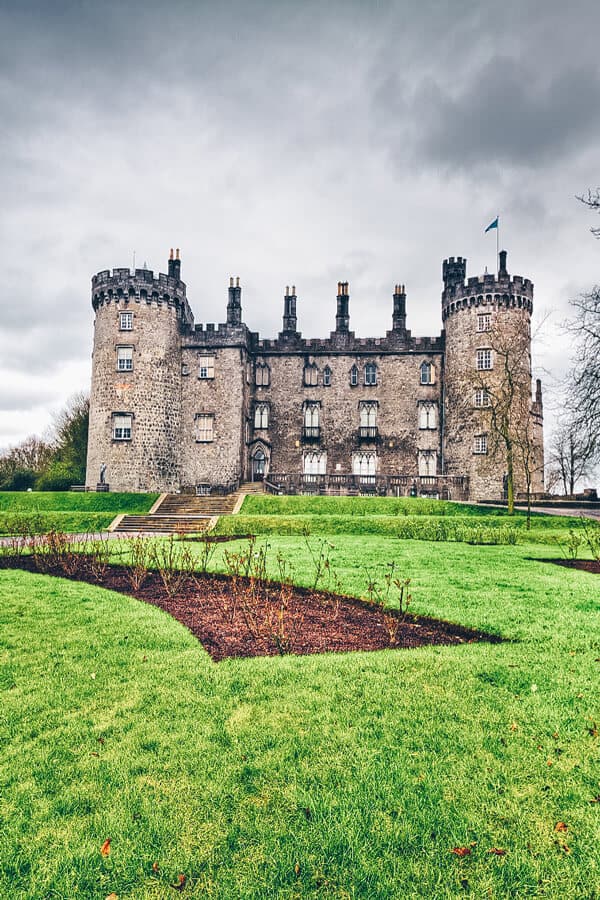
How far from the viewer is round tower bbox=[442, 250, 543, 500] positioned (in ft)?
125

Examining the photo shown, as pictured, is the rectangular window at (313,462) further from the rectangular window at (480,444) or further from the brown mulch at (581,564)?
the brown mulch at (581,564)

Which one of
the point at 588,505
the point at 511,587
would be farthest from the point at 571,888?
the point at 588,505

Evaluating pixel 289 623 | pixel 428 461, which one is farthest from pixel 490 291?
pixel 289 623

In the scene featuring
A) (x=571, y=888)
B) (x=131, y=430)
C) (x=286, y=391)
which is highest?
(x=286, y=391)

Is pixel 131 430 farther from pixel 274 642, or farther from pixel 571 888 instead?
pixel 571 888

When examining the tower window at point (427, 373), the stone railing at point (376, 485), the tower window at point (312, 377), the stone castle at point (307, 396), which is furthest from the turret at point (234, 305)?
the tower window at point (427, 373)

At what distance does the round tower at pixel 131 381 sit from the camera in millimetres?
38750

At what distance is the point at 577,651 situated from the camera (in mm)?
6902

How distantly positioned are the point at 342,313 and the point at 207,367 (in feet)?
37.9

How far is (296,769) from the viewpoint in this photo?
4227 millimetres

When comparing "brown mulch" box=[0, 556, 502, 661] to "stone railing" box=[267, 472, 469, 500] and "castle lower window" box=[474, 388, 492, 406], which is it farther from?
"castle lower window" box=[474, 388, 492, 406]

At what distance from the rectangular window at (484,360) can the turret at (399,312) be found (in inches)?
256

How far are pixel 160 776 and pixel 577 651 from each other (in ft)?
17.4

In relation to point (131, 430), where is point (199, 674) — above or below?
below
